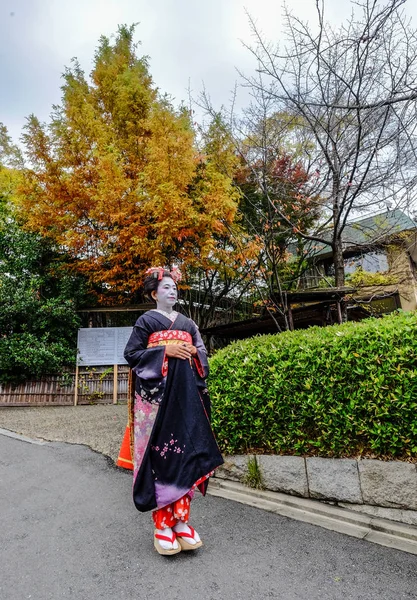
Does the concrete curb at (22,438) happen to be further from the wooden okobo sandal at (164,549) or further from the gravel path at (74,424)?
the wooden okobo sandal at (164,549)

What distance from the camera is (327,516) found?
285 centimetres

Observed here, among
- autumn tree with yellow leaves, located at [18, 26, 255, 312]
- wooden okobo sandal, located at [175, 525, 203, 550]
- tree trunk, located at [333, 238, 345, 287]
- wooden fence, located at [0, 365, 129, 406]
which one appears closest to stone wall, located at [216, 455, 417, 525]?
wooden okobo sandal, located at [175, 525, 203, 550]

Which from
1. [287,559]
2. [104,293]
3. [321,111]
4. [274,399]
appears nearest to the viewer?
[287,559]

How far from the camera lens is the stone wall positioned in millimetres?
2656

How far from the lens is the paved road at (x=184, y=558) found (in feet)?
6.57

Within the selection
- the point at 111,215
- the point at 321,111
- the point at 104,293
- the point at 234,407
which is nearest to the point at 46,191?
the point at 111,215

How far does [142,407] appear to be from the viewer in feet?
8.85

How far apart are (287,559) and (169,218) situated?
6550mm

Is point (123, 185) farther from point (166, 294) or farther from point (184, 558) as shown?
point (184, 558)

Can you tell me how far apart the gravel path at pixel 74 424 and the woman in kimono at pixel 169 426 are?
90.7 inches

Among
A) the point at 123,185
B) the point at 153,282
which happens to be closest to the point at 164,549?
the point at 153,282

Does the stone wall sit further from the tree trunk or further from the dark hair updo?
the tree trunk

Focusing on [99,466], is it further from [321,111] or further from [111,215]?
[321,111]

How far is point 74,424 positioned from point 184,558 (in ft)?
15.7
